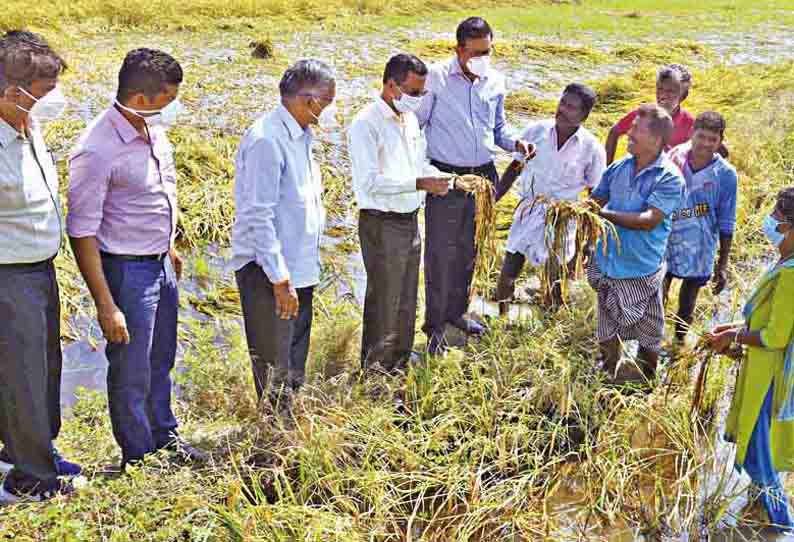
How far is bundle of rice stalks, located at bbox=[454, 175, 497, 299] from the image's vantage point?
4176mm

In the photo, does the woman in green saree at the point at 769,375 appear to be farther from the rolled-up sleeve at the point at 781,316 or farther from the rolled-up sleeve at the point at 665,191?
the rolled-up sleeve at the point at 665,191

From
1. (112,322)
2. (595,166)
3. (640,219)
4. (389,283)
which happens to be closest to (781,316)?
(640,219)

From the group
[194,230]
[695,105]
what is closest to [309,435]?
[194,230]

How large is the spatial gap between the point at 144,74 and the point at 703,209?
3.04 meters

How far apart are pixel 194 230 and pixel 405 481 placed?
3.46 metres

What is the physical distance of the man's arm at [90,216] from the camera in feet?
9.95

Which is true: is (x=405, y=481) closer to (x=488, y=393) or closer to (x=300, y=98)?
(x=488, y=393)

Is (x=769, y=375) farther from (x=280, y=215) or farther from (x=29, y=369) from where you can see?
(x=29, y=369)

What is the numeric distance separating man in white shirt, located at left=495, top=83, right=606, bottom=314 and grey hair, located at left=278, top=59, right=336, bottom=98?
60.7 inches

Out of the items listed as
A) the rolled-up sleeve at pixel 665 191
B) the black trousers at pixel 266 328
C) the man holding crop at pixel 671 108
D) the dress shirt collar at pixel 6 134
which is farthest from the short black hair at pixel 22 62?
the man holding crop at pixel 671 108

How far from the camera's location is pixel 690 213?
4.60 metres

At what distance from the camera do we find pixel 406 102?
156 inches

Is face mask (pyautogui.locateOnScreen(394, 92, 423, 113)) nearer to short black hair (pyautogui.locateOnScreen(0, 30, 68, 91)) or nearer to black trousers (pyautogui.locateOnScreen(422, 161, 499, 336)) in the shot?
black trousers (pyautogui.locateOnScreen(422, 161, 499, 336))

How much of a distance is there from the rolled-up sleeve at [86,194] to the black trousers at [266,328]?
72cm
